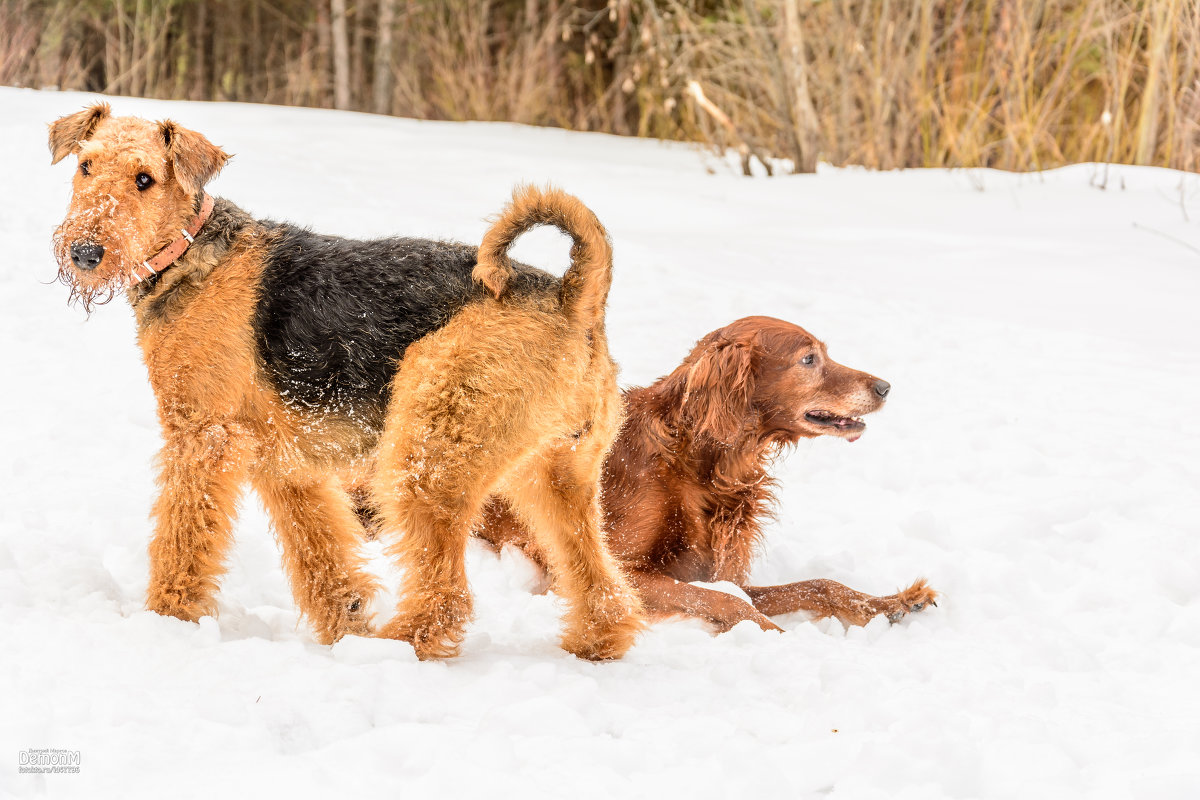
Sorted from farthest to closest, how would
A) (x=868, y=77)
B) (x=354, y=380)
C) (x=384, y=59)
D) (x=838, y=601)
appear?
(x=384, y=59) < (x=868, y=77) < (x=838, y=601) < (x=354, y=380)

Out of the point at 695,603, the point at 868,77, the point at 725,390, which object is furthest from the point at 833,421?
the point at 868,77

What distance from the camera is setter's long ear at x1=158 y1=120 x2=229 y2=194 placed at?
3342 millimetres

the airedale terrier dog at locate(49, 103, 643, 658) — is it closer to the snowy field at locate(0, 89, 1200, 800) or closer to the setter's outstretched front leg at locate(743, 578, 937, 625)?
the snowy field at locate(0, 89, 1200, 800)

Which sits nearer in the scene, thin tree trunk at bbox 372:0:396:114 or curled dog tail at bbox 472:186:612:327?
curled dog tail at bbox 472:186:612:327

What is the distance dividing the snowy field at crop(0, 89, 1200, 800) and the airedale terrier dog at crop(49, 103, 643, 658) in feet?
0.78

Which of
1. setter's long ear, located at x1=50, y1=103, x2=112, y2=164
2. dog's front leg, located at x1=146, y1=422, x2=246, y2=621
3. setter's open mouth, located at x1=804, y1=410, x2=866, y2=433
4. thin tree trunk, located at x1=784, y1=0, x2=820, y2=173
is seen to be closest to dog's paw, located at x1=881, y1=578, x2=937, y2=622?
setter's open mouth, located at x1=804, y1=410, x2=866, y2=433

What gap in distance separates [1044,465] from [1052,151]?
803 centimetres

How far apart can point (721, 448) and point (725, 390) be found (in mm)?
248

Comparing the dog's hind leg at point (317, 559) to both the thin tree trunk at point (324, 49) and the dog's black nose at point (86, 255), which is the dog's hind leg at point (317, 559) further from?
the thin tree trunk at point (324, 49)

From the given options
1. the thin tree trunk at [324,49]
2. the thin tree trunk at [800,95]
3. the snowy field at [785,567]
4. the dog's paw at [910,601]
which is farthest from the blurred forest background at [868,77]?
the dog's paw at [910,601]

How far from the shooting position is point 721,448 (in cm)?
433

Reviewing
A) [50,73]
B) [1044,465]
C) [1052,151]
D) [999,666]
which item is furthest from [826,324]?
[50,73]

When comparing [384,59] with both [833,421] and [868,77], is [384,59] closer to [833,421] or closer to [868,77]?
[868,77]

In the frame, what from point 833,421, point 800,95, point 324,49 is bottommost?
point 833,421
